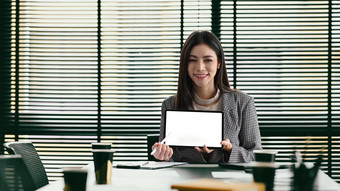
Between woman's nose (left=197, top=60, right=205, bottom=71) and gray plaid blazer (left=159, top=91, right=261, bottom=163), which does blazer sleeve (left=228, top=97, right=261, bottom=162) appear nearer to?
gray plaid blazer (left=159, top=91, right=261, bottom=163)

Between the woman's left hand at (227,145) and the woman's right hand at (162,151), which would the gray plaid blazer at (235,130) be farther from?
the woman's right hand at (162,151)

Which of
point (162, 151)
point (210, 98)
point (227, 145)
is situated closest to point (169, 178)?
point (162, 151)

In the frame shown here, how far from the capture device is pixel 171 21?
12.3 ft

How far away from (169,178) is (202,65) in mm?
1080

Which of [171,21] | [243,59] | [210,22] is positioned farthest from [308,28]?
[171,21]

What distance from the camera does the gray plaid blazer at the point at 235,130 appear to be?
2770 mm

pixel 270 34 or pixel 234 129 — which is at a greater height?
pixel 270 34

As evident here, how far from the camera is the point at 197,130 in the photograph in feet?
8.07

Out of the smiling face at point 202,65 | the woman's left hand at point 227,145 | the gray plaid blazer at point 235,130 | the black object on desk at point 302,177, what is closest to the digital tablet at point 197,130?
the woman's left hand at point 227,145

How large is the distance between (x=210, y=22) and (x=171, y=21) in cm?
34

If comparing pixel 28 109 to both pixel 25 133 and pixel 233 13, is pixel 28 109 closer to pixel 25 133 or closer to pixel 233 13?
pixel 25 133

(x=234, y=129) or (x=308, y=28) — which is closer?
(x=234, y=129)

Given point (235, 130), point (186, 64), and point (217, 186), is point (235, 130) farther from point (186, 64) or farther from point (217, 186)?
point (217, 186)

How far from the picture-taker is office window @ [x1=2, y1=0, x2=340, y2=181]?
3.71 metres
